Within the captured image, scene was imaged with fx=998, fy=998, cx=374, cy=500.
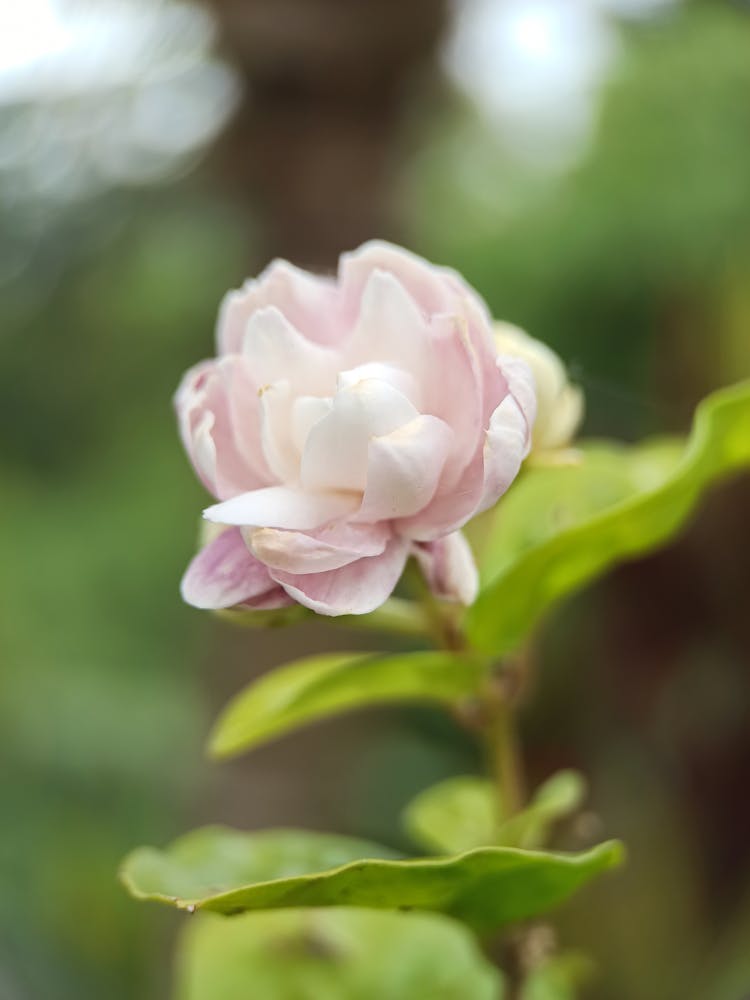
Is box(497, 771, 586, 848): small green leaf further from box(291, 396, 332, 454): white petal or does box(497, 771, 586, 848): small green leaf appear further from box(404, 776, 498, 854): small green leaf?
box(291, 396, 332, 454): white petal

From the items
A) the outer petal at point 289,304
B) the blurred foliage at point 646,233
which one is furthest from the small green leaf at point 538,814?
the blurred foliage at point 646,233

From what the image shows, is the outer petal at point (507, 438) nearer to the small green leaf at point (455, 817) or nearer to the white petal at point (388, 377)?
the white petal at point (388, 377)

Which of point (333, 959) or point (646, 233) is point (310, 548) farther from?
point (646, 233)

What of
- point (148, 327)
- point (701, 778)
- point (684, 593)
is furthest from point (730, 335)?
point (148, 327)

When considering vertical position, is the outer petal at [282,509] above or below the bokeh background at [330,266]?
above

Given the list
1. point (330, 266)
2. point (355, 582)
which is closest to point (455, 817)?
point (355, 582)
